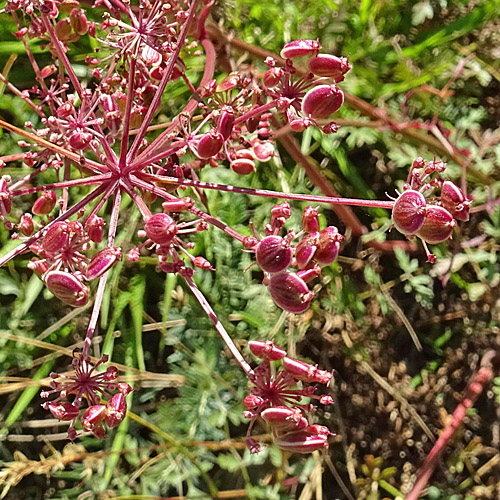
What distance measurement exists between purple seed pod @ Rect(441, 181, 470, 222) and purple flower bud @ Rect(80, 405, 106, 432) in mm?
728

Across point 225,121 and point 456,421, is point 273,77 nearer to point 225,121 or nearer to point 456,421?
point 225,121

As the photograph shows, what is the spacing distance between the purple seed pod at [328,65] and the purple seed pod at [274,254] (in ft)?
1.14

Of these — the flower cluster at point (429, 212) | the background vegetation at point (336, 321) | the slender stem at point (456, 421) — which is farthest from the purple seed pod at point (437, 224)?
the slender stem at point (456, 421)

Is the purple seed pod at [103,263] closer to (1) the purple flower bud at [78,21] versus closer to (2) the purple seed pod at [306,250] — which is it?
(2) the purple seed pod at [306,250]

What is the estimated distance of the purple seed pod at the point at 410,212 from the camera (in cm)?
103

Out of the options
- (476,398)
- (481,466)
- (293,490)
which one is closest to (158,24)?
(293,490)

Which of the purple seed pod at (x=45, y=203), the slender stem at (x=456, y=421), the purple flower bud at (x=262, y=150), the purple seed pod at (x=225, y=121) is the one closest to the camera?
the purple seed pod at (x=225, y=121)

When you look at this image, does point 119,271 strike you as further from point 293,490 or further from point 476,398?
point 476,398

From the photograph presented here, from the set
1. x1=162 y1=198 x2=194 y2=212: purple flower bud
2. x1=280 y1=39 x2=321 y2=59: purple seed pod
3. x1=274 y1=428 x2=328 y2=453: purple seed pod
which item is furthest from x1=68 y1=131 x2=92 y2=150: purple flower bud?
x1=274 y1=428 x2=328 y2=453: purple seed pod

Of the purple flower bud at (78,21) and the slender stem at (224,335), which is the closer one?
the slender stem at (224,335)

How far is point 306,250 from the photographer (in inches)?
42.3

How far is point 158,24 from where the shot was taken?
1245 mm

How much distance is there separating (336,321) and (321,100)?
135cm

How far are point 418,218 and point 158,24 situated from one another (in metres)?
0.68
